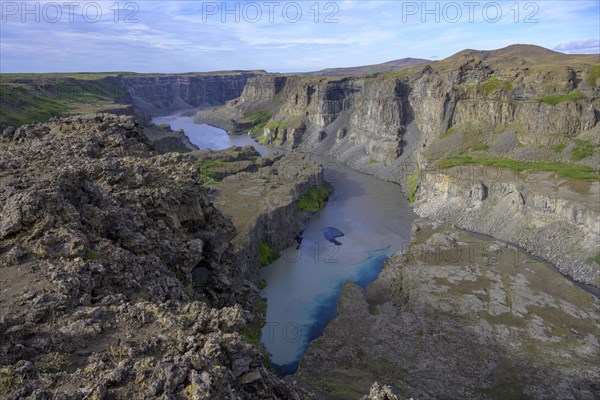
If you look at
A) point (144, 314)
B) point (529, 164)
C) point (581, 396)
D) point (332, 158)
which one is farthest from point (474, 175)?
point (144, 314)

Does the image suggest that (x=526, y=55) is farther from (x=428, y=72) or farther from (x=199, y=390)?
(x=199, y=390)


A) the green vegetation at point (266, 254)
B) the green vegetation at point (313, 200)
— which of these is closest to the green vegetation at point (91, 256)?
the green vegetation at point (266, 254)

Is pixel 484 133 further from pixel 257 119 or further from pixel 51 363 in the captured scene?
pixel 257 119

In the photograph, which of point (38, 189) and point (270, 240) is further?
point (270, 240)

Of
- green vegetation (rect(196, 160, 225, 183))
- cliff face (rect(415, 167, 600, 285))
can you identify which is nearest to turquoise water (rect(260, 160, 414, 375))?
cliff face (rect(415, 167, 600, 285))

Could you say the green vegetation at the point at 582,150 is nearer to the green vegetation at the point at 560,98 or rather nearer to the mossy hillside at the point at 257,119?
the green vegetation at the point at 560,98
